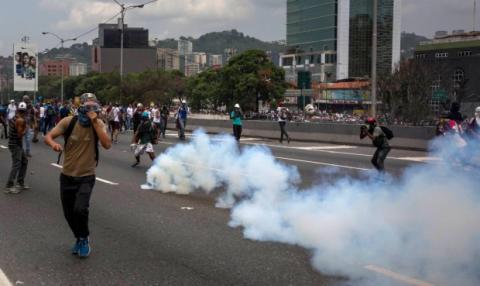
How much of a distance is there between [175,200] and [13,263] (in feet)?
13.9

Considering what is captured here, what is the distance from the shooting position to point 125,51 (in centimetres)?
16338

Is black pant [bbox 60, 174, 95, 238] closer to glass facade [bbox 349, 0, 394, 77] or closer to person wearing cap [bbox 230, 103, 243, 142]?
person wearing cap [bbox 230, 103, 243, 142]

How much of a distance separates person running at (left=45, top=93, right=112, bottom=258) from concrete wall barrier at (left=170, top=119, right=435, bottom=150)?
16.5 m

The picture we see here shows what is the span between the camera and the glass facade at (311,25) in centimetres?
15500

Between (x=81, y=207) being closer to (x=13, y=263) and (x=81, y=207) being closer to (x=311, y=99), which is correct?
(x=13, y=263)

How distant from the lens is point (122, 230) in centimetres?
809

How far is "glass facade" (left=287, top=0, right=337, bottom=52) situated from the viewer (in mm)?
155000

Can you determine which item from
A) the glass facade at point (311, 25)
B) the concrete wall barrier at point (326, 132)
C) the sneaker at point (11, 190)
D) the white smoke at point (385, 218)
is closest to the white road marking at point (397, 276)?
the white smoke at point (385, 218)

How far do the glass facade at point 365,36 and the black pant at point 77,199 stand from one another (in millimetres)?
136026

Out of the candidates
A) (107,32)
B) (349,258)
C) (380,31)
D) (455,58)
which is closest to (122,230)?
(349,258)

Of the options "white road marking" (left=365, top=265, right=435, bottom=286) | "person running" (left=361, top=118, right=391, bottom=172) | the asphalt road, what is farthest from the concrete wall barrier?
"white road marking" (left=365, top=265, right=435, bottom=286)

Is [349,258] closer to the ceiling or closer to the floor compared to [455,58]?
closer to the floor

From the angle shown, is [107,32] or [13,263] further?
[107,32]

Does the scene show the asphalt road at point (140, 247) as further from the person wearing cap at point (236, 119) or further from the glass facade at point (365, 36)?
the glass facade at point (365, 36)
